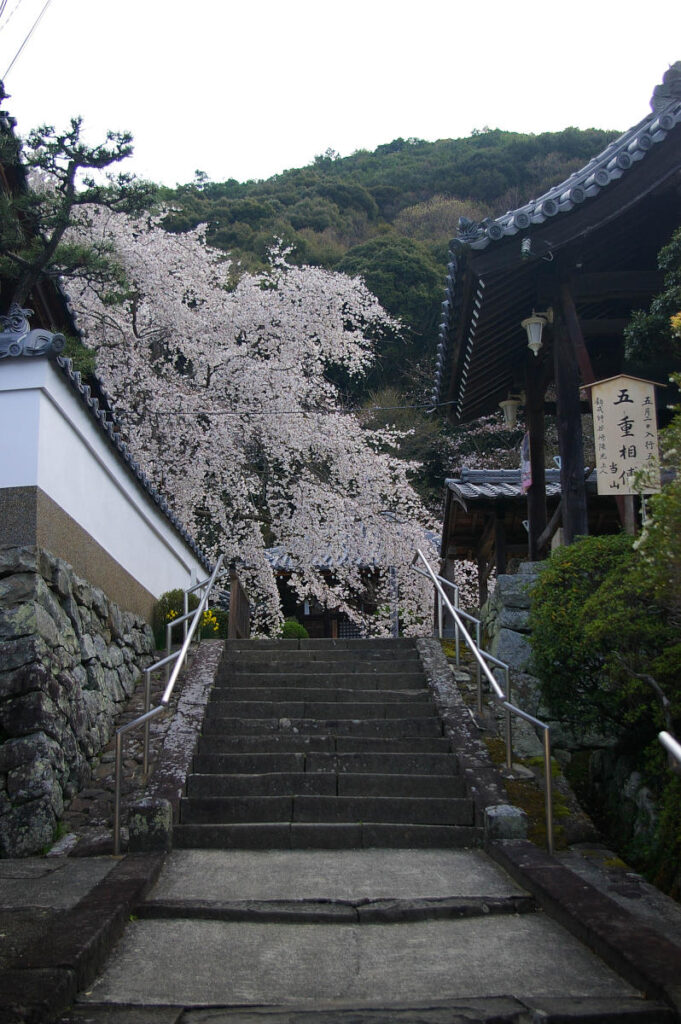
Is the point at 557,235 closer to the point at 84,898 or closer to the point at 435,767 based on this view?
the point at 435,767

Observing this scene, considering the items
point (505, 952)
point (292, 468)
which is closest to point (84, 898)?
point (505, 952)

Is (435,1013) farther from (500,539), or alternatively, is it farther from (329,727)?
(500,539)

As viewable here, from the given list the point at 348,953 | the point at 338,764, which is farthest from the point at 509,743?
the point at 348,953

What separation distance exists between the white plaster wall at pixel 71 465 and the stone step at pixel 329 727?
232 centimetres

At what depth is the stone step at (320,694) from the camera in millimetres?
8609

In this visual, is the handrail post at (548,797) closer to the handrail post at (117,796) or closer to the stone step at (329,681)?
the handrail post at (117,796)

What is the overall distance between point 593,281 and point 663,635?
14.5 feet

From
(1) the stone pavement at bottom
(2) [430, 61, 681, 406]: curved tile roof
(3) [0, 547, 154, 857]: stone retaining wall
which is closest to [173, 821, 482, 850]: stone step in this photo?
(1) the stone pavement at bottom

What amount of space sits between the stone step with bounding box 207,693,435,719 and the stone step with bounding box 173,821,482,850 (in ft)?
6.54

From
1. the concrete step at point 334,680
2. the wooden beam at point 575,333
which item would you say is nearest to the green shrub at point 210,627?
the concrete step at point 334,680

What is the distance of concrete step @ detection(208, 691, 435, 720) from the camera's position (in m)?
8.27

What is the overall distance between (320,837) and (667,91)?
712 centimetres

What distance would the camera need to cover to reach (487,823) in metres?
6.20

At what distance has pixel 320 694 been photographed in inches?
341
